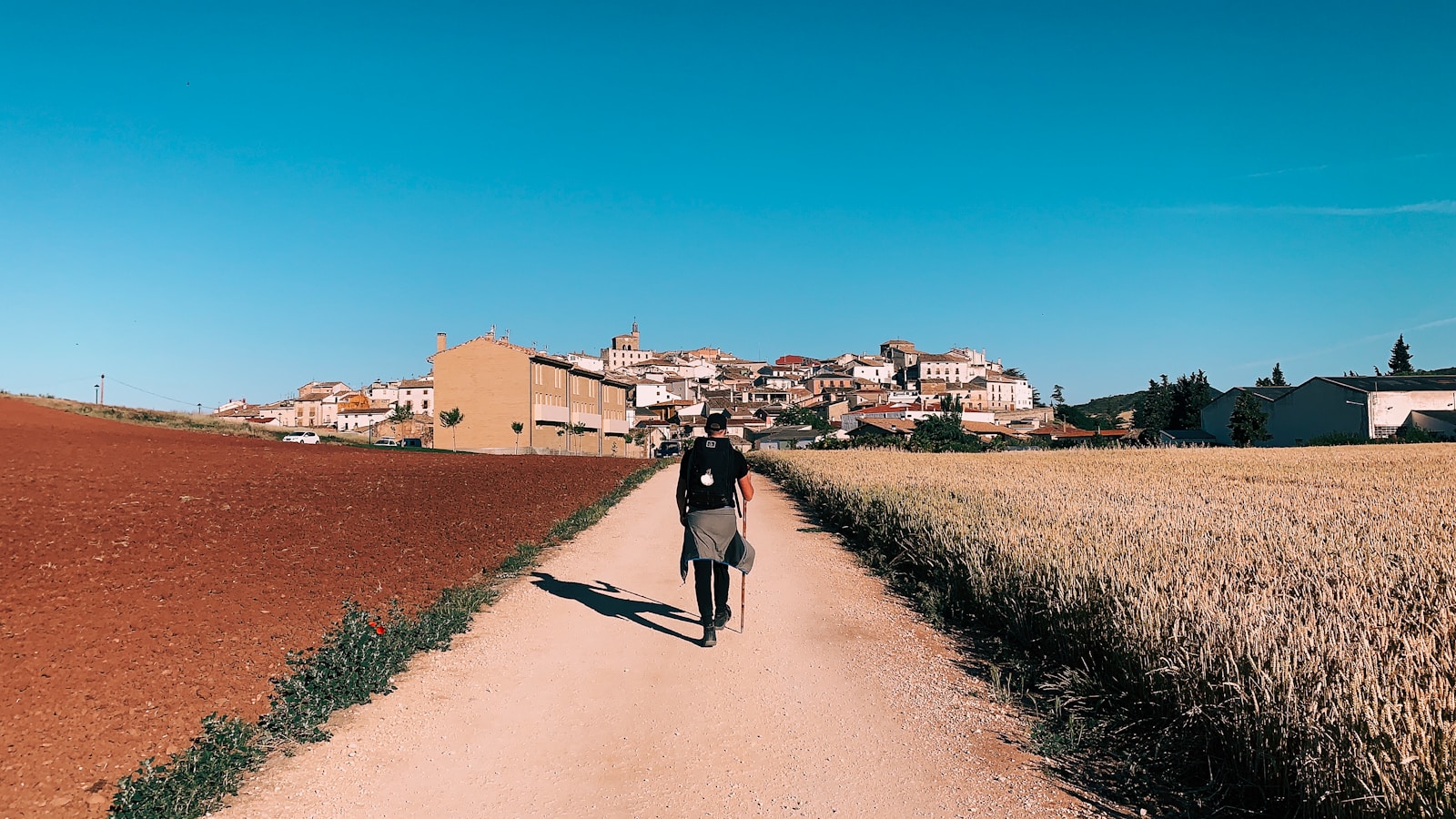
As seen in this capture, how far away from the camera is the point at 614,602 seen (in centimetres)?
880

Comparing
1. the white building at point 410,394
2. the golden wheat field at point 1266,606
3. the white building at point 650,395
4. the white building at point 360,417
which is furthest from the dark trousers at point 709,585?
the white building at point 410,394

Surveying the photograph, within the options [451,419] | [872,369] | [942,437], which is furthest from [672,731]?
[872,369]

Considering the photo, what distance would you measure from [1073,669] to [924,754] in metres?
1.56

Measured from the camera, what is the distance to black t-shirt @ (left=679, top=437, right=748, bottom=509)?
749cm

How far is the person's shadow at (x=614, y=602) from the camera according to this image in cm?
802

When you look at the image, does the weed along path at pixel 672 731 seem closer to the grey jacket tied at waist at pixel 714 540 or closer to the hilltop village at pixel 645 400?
the grey jacket tied at waist at pixel 714 540

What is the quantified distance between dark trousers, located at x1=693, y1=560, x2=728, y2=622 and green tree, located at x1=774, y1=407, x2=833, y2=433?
93.3 meters

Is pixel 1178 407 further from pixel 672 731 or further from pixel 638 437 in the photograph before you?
pixel 672 731

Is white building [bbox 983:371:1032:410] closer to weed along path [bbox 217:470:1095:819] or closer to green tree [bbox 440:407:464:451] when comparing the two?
green tree [bbox 440:407:464:451]

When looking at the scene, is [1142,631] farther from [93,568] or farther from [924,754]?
[93,568]

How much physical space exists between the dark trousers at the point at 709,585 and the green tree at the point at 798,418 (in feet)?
306

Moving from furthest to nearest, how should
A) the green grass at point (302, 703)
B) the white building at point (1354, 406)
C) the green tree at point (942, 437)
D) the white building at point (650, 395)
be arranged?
the white building at point (650, 395), the green tree at point (942, 437), the white building at point (1354, 406), the green grass at point (302, 703)

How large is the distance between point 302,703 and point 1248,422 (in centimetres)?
7317

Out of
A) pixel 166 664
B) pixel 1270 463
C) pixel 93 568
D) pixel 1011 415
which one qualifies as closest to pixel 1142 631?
pixel 166 664
